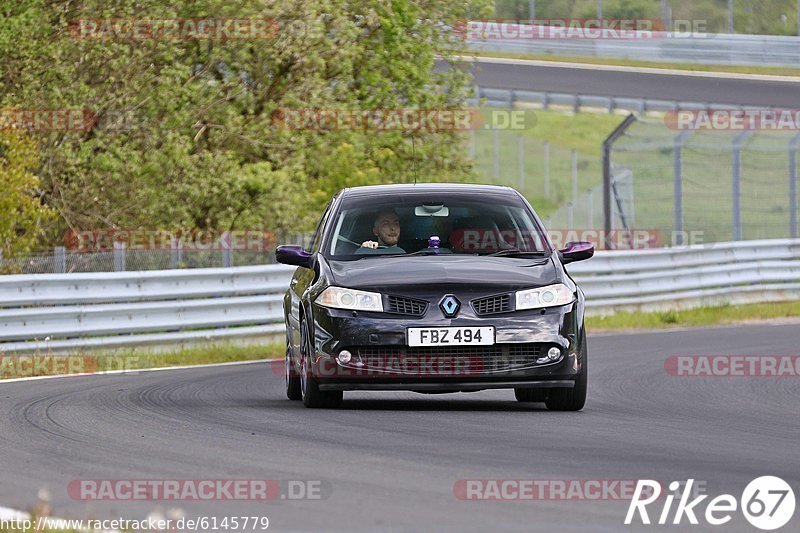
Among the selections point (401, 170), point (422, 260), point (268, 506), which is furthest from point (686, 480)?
point (401, 170)

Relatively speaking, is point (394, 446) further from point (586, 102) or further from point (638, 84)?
Answer: point (638, 84)

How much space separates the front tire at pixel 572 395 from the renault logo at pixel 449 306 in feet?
3.04

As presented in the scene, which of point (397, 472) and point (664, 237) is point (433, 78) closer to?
point (664, 237)

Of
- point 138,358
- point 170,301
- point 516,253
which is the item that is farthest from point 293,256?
point 170,301

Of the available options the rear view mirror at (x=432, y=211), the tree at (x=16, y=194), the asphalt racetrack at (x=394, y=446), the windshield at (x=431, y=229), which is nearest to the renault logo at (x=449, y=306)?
the asphalt racetrack at (x=394, y=446)

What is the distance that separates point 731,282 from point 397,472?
1947cm

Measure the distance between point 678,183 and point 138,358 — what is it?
37.5 ft

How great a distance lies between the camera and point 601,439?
890 centimetres

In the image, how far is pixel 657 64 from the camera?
175ft

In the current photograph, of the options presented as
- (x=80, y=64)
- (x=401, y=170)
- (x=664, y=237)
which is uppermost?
(x=80, y=64)

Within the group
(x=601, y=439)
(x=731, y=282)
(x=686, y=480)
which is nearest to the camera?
(x=686, y=480)

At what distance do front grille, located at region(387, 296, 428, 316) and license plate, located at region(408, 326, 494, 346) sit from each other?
13 cm

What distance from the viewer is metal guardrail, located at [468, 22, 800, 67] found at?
1950 inches

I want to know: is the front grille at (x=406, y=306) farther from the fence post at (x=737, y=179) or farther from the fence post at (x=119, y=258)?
the fence post at (x=737, y=179)
